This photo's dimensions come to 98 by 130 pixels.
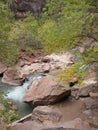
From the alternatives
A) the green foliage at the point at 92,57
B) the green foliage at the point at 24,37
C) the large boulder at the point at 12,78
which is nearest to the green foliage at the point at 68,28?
the green foliage at the point at 92,57

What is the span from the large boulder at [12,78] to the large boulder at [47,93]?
5.54 metres

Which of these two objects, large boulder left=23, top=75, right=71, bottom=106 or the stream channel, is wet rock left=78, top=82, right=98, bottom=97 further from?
the stream channel

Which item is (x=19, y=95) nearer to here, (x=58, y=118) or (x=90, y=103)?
(x=90, y=103)

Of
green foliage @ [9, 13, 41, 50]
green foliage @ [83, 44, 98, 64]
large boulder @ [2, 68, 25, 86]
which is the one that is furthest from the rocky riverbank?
green foliage @ [9, 13, 41, 50]

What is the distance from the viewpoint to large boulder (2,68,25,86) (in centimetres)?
2385


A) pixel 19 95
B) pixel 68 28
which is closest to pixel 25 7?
pixel 19 95

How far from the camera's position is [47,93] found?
16969mm

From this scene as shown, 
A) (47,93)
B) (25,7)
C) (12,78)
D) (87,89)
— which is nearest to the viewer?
(47,93)

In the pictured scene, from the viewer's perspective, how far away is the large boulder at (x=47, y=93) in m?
16.6

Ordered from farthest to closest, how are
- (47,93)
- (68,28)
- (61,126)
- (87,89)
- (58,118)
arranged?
(87,89)
(47,93)
(58,118)
(61,126)
(68,28)

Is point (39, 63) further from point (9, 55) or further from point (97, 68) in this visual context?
point (9, 55)

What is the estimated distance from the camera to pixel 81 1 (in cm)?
1221

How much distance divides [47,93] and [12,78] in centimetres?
816

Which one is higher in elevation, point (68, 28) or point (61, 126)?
point (68, 28)
